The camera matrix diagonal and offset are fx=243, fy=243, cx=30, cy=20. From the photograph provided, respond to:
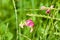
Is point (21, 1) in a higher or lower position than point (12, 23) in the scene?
higher

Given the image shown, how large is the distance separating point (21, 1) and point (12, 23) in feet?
0.90

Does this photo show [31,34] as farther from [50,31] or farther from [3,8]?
[3,8]

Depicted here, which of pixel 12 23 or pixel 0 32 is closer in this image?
pixel 0 32

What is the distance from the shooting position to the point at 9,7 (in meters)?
2.72

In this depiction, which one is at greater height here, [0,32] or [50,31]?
[50,31]

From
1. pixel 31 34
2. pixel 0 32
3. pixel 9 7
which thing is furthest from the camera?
pixel 9 7

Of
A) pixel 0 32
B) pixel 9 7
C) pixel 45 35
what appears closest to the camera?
pixel 45 35

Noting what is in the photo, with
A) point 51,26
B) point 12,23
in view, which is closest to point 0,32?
point 12,23

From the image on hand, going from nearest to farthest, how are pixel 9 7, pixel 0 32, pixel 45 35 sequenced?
1. pixel 45 35
2. pixel 0 32
3. pixel 9 7

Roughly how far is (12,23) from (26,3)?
0.28 meters

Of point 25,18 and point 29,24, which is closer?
point 29,24

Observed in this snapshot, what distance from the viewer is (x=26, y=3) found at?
2605 mm

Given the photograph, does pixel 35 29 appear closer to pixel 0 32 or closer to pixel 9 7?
pixel 0 32

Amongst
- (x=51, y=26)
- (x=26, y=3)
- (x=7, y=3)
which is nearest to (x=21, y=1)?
(x=26, y=3)
